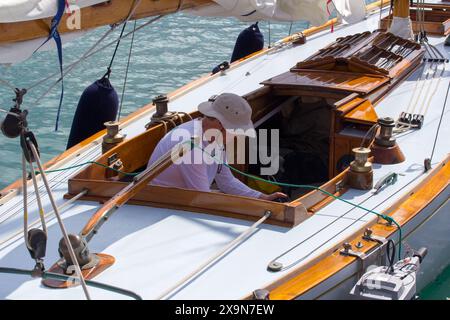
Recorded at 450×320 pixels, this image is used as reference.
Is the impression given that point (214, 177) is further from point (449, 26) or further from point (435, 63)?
point (449, 26)

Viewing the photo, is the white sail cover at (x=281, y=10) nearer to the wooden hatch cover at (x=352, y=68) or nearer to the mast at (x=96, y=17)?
the mast at (x=96, y=17)

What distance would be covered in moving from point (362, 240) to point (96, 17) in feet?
5.75

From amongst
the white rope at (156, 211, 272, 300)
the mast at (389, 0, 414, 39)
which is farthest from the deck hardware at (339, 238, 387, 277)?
the mast at (389, 0, 414, 39)

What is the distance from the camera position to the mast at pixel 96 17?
343 centimetres

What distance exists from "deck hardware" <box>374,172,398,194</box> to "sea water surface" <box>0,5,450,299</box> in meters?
5.16

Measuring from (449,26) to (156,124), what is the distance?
4402 mm

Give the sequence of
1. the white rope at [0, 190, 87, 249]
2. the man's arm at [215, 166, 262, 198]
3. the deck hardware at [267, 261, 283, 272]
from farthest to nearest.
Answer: the man's arm at [215, 166, 262, 198] < the white rope at [0, 190, 87, 249] < the deck hardware at [267, 261, 283, 272]

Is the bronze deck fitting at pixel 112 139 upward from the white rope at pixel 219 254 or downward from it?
upward

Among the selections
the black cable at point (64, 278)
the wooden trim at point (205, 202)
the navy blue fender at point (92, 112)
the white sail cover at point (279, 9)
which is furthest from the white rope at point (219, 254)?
the navy blue fender at point (92, 112)

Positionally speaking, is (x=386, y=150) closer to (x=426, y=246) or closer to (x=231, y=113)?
(x=426, y=246)

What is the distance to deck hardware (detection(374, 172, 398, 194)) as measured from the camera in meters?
4.74

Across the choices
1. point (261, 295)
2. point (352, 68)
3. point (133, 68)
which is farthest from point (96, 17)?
point (133, 68)

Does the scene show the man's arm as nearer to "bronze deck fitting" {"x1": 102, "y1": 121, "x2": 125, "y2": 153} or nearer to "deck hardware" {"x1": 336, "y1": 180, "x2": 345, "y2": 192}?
"deck hardware" {"x1": 336, "y1": 180, "x2": 345, "y2": 192}
